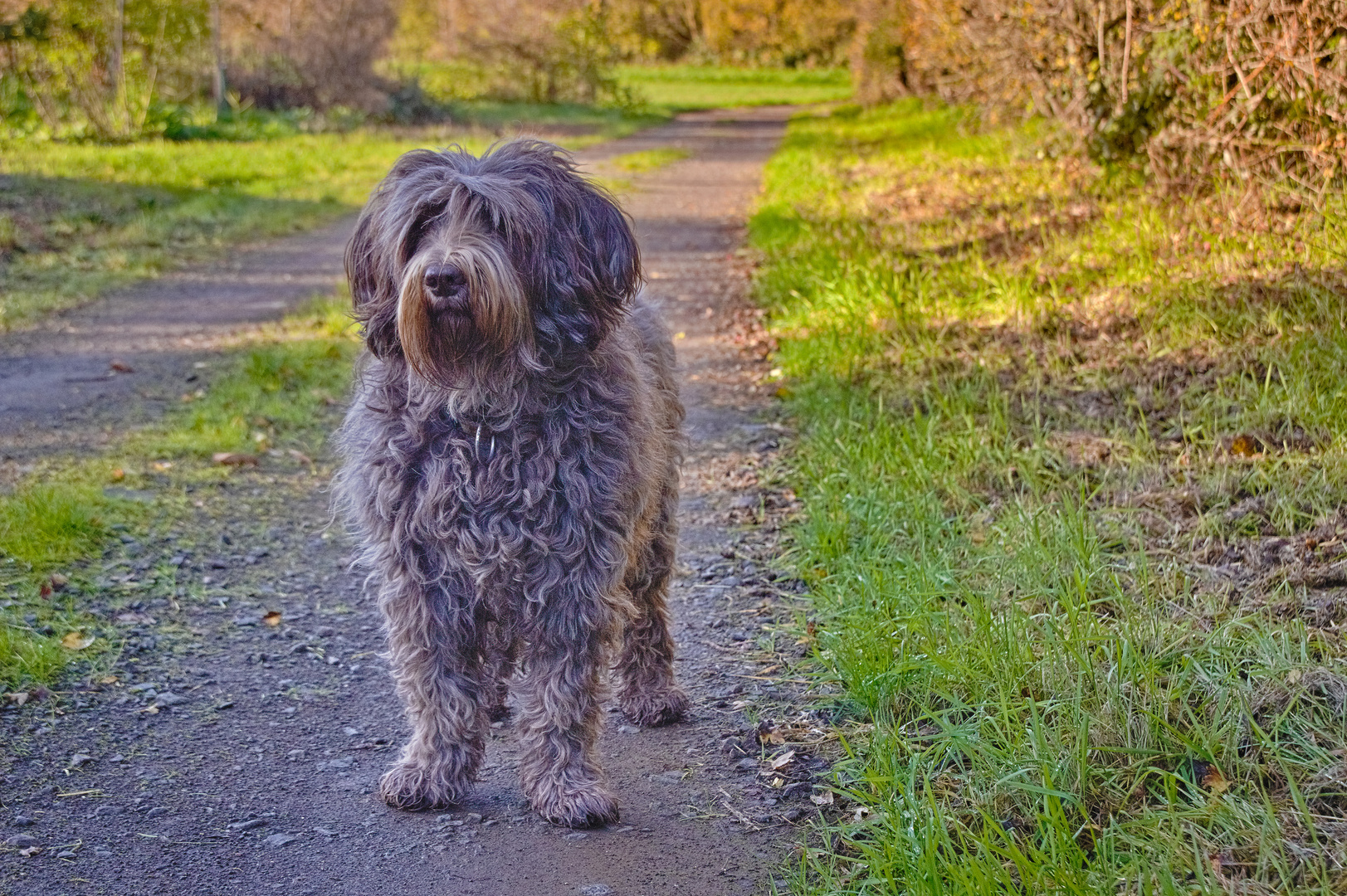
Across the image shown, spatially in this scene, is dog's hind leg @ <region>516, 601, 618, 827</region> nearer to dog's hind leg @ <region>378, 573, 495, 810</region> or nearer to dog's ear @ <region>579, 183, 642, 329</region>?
dog's hind leg @ <region>378, 573, 495, 810</region>

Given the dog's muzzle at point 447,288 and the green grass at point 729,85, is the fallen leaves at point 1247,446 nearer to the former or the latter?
the dog's muzzle at point 447,288

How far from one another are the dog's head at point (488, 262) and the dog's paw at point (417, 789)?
121 centimetres

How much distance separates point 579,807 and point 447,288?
1.57 meters

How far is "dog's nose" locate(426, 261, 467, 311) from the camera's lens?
12.0 feet

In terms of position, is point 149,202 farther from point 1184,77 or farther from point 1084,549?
point 1084,549

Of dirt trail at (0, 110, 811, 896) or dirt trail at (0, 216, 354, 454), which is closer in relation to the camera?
dirt trail at (0, 110, 811, 896)

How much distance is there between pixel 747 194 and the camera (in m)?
19.4

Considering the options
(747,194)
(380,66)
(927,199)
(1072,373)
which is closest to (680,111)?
(380,66)

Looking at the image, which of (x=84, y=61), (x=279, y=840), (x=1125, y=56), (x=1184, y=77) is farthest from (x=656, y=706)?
(x=84, y=61)

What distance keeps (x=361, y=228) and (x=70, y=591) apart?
2.48 m

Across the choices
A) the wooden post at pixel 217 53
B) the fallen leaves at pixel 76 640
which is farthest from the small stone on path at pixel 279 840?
the wooden post at pixel 217 53

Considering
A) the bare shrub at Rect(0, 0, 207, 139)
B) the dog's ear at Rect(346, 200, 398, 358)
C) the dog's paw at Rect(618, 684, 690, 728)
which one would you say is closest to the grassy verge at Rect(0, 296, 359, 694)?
the dog's ear at Rect(346, 200, 398, 358)

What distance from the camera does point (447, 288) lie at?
3686mm

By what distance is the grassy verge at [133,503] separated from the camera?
502cm
